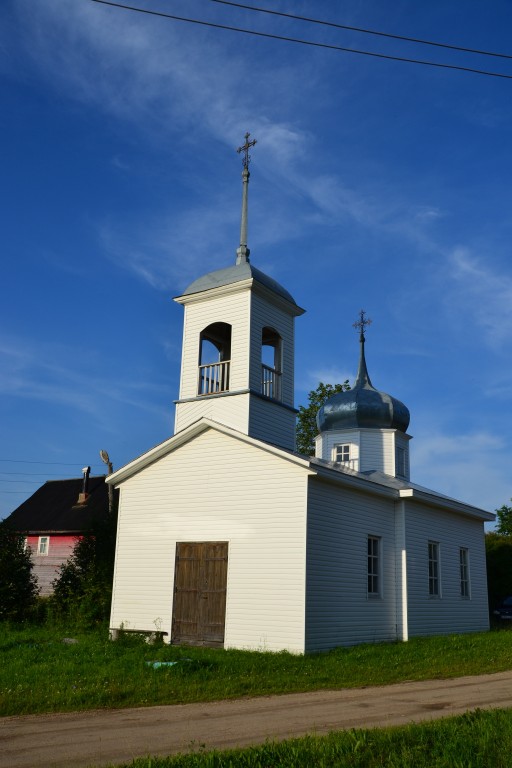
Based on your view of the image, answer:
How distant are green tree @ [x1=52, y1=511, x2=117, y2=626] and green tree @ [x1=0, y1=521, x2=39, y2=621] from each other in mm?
807

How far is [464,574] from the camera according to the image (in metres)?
21.4

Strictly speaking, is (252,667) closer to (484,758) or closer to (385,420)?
(484,758)

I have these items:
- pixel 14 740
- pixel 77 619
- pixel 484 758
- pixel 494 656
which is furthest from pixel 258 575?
pixel 484 758

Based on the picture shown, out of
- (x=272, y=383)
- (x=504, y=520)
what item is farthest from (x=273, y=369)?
(x=504, y=520)

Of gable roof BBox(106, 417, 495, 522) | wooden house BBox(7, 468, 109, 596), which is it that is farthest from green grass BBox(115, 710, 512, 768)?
wooden house BBox(7, 468, 109, 596)

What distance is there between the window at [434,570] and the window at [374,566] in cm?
267

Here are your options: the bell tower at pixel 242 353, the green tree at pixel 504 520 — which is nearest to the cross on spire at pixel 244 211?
the bell tower at pixel 242 353

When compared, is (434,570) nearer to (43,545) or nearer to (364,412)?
(364,412)

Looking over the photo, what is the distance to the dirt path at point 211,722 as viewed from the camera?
6.83 meters

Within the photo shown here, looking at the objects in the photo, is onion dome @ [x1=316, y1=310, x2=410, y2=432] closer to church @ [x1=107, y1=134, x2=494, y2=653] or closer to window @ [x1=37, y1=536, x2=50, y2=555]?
church @ [x1=107, y1=134, x2=494, y2=653]

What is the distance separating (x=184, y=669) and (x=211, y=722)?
305cm

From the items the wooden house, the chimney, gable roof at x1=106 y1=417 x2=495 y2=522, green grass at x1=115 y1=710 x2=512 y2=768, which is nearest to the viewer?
green grass at x1=115 y1=710 x2=512 y2=768

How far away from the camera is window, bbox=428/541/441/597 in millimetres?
19250

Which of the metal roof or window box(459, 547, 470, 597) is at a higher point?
the metal roof
